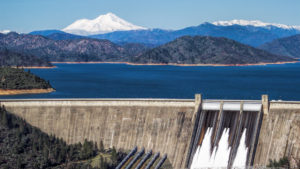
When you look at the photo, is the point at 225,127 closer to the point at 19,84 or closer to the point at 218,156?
the point at 218,156

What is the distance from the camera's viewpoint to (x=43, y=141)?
74000mm

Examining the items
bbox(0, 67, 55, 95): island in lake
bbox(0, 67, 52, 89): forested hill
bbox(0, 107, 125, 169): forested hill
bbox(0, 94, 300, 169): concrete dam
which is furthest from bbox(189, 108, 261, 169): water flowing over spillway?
bbox(0, 67, 52, 89): forested hill

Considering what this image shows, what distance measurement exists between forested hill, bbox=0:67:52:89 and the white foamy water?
8984 centimetres

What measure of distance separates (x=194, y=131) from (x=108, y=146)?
45.6ft

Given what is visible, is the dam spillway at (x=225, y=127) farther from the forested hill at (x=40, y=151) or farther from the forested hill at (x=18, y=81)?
the forested hill at (x=18, y=81)

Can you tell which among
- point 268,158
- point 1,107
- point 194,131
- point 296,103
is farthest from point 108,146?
point 296,103

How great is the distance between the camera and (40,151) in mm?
72125

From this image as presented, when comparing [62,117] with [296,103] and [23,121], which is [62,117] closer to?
[23,121]

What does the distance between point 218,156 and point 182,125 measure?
795 cm

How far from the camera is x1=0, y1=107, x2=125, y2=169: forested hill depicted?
68.9 metres

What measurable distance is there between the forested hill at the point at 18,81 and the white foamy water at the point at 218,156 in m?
89.8

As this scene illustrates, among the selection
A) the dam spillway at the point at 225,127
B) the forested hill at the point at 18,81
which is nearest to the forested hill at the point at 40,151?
the dam spillway at the point at 225,127

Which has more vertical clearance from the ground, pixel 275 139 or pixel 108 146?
pixel 275 139

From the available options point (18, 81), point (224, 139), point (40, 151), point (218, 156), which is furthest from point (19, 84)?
point (218, 156)
